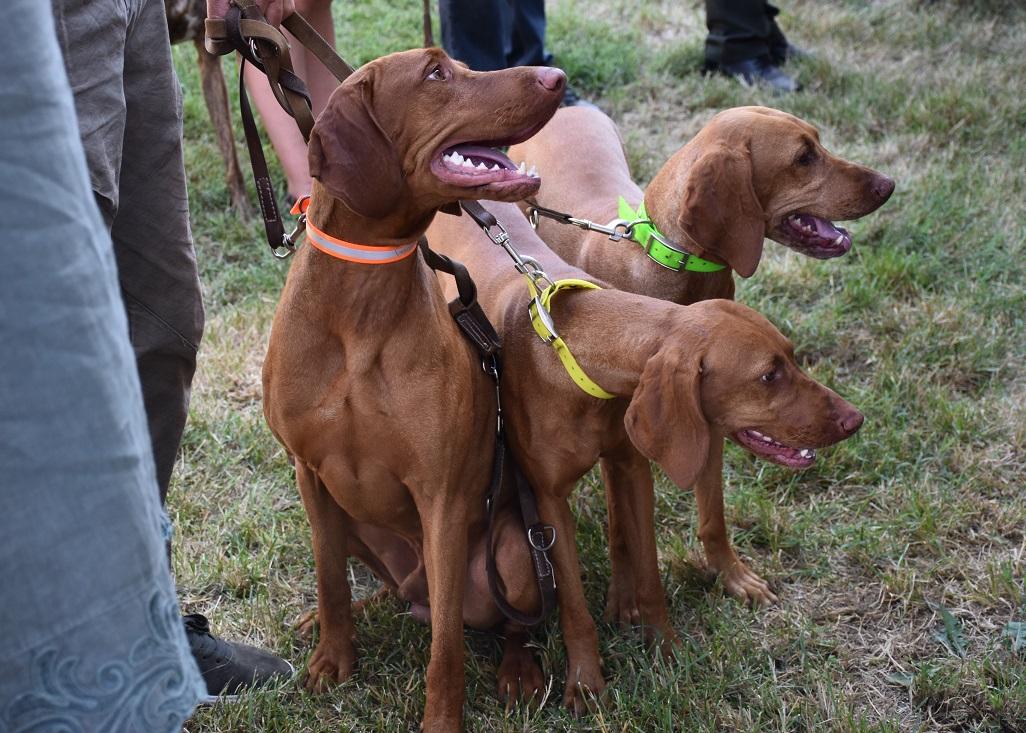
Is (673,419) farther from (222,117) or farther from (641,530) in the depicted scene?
(222,117)

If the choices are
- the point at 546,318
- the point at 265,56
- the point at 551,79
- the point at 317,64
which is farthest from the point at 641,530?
the point at 317,64

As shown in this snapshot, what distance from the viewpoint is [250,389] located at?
4691 millimetres

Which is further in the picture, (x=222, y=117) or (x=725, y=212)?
(x=222, y=117)

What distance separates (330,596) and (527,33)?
4.71 meters

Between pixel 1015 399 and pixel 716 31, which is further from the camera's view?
pixel 716 31

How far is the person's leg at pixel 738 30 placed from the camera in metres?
7.38

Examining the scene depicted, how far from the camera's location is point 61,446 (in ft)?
3.90

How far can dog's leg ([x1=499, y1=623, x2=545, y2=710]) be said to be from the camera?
10.5 ft

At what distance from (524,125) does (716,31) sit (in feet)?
17.7

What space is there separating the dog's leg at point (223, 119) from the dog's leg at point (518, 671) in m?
3.44

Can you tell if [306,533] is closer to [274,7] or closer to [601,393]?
[601,393]

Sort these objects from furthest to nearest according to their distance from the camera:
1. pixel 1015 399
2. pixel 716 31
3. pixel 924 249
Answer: pixel 716 31, pixel 924 249, pixel 1015 399

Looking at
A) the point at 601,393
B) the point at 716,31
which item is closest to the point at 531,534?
the point at 601,393

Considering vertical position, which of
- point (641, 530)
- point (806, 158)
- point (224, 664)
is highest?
point (806, 158)
